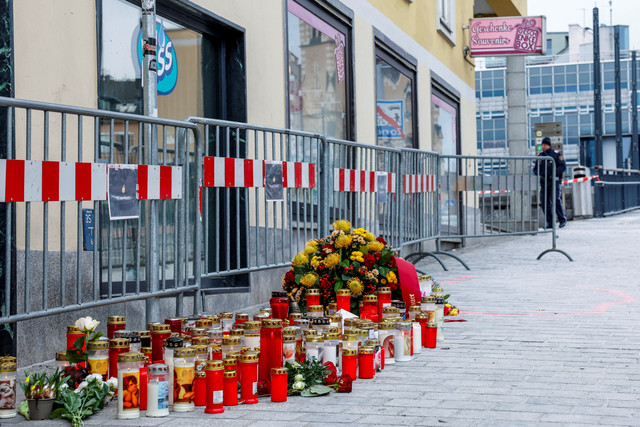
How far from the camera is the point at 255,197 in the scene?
717 centimetres

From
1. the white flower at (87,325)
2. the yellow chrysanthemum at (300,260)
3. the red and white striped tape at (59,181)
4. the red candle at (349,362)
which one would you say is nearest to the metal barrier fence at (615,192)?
the yellow chrysanthemum at (300,260)

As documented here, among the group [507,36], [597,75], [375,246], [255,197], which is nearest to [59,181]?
[255,197]

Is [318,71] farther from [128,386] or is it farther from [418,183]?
[128,386]

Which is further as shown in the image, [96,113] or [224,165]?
[224,165]

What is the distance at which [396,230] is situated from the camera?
10.5m

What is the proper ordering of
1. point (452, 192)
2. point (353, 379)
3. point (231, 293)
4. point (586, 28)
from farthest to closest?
point (586, 28)
point (452, 192)
point (231, 293)
point (353, 379)

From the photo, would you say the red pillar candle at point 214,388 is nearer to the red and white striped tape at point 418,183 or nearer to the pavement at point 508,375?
the pavement at point 508,375

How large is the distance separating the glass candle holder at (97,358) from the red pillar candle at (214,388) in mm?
695

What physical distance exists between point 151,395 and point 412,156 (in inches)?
282

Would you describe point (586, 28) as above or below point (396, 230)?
above

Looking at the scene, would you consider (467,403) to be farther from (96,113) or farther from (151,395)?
(96,113)

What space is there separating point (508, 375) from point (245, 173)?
2.69 metres

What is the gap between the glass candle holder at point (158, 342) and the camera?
16.5 feet

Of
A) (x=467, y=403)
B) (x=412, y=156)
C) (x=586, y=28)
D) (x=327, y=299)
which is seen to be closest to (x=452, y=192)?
(x=412, y=156)
